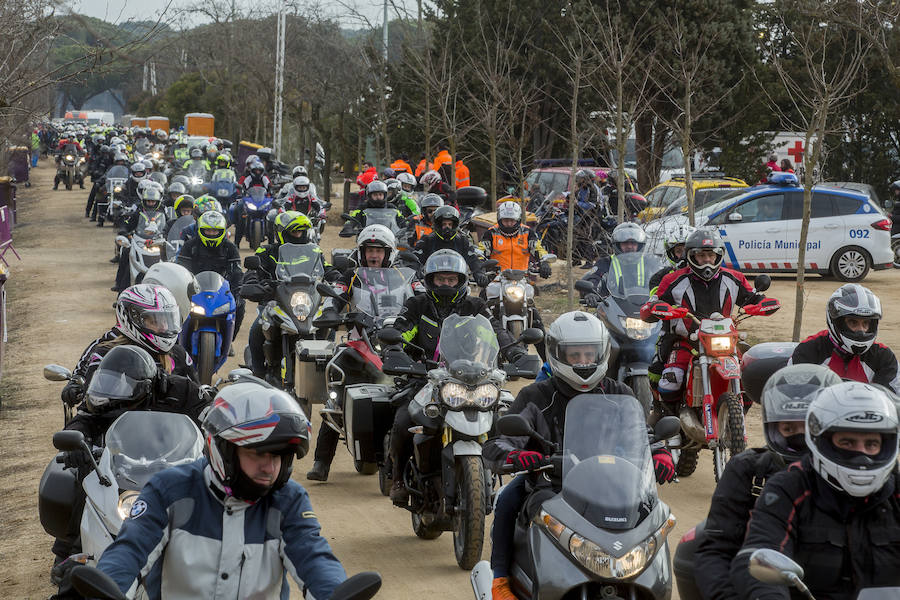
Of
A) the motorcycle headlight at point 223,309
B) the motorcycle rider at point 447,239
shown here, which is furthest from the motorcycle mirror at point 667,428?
the motorcycle rider at point 447,239

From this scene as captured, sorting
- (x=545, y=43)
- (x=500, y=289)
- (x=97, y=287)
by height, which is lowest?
(x=97, y=287)

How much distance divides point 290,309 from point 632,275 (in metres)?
3.31

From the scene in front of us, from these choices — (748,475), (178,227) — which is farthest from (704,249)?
(178,227)

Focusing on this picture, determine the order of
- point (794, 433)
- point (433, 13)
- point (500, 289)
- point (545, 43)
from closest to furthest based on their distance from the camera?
point (794, 433)
point (500, 289)
point (545, 43)
point (433, 13)

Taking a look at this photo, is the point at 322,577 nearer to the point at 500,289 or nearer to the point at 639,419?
the point at 639,419

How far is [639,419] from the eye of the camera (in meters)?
5.63

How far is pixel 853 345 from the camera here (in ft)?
25.1

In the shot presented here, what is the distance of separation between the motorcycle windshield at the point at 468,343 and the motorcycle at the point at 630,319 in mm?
2741

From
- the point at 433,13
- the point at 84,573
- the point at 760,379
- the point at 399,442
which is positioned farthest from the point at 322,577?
the point at 433,13

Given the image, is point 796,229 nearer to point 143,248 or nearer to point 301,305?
point 143,248

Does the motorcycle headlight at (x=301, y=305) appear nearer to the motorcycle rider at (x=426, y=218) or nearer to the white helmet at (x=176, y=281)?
the white helmet at (x=176, y=281)

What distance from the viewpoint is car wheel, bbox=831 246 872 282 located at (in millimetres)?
23406

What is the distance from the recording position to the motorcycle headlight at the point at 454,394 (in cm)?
786

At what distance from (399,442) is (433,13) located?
29.1 m
